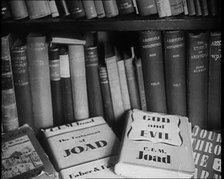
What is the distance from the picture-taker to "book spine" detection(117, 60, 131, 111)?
956 mm

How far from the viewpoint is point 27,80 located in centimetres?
94

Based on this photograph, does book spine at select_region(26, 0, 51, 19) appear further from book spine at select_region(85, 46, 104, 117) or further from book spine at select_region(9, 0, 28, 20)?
book spine at select_region(85, 46, 104, 117)

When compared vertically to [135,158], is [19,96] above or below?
above

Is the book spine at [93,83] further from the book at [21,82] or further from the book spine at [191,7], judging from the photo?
the book spine at [191,7]

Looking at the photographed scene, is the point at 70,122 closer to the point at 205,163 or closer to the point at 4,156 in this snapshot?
the point at 4,156

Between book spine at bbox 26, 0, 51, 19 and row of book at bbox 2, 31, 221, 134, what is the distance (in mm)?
73

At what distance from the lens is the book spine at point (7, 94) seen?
2.90ft

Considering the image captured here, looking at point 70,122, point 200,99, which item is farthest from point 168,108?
point 70,122

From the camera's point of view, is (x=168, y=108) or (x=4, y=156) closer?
(x=4, y=156)

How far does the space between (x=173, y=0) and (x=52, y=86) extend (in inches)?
16.5

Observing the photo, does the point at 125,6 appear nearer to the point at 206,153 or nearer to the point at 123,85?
the point at 123,85

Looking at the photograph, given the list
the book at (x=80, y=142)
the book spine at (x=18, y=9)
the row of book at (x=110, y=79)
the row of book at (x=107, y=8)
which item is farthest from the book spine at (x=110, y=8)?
the book at (x=80, y=142)

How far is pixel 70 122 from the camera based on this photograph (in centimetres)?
102

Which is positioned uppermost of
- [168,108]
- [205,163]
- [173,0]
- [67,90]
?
[173,0]
